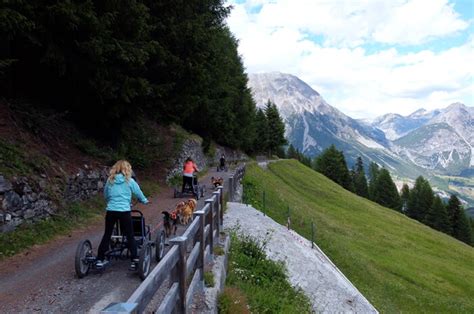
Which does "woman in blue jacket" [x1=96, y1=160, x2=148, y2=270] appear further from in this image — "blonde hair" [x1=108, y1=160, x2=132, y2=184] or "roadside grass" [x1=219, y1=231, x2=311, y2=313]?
"roadside grass" [x1=219, y1=231, x2=311, y2=313]

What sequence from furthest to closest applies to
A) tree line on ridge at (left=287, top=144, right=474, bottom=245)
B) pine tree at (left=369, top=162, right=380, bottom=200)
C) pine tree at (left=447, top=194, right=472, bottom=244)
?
pine tree at (left=369, top=162, right=380, bottom=200) → tree line on ridge at (left=287, top=144, right=474, bottom=245) → pine tree at (left=447, top=194, right=472, bottom=244)

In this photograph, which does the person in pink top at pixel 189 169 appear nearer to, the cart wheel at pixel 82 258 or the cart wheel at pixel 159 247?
the cart wheel at pixel 159 247

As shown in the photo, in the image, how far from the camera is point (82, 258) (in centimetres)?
822

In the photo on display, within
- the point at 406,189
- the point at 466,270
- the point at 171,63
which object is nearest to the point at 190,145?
the point at 171,63

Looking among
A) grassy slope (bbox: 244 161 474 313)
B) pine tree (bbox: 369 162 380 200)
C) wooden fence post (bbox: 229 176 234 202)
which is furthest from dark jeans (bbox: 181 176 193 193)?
pine tree (bbox: 369 162 380 200)

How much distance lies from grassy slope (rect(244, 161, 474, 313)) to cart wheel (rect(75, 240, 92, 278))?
1373cm

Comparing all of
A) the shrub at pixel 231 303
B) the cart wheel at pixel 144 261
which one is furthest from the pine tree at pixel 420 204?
the cart wheel at pixel 144 261

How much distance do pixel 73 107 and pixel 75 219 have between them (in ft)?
20.6

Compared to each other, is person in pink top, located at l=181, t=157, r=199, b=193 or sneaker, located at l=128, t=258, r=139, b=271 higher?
person in pink top, located at l=181, t=157, r=199, b=193

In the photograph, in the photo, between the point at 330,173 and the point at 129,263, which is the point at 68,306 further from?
the point at 330,173

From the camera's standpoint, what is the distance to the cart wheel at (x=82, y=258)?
26.5ft

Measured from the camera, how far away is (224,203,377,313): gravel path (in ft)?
45.5

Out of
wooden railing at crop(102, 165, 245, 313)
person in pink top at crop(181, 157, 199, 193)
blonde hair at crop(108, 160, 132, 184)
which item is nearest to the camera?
wooden railing at crop(102, 165, 245, 313)

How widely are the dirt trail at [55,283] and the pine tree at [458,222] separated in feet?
303
